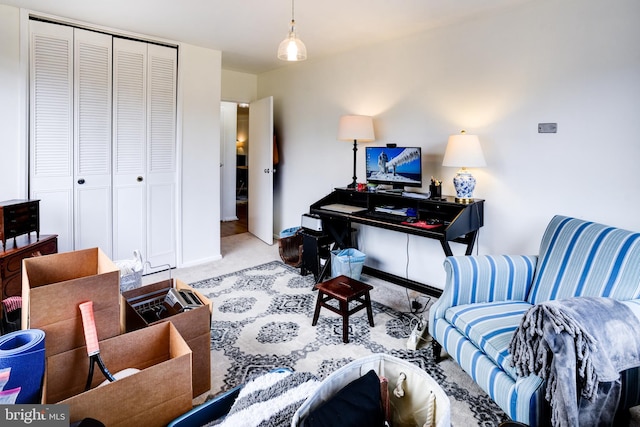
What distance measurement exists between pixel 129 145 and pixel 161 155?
32 centimetres

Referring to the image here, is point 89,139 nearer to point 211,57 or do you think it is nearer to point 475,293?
point 211,57

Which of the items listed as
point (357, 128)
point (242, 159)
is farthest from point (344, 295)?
point (242, 159)

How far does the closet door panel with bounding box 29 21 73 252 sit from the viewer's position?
3.15 metres

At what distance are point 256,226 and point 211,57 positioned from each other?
2.33 metres

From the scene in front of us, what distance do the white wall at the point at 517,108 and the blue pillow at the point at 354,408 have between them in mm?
2405

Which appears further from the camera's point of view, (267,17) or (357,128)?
(357,128)

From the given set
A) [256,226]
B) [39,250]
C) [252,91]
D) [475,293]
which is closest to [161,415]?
[475,293]

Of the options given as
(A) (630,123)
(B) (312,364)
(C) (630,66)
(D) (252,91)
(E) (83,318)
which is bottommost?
(B) (312,364)

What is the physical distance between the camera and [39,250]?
271cm

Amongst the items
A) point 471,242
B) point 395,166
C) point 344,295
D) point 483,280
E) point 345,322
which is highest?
point 395,166

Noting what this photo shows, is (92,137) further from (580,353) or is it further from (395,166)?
(580,353)

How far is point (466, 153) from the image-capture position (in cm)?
279

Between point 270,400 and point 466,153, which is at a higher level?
point 466,153

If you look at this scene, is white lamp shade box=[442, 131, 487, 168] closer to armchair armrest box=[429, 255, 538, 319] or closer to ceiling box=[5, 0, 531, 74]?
armchair armrest box=[429, 255, 538, 319]
